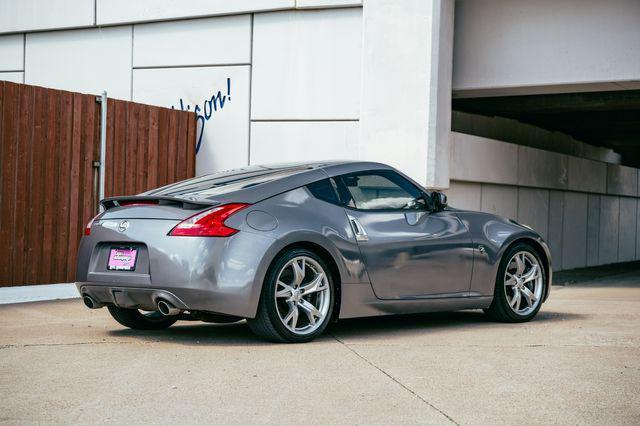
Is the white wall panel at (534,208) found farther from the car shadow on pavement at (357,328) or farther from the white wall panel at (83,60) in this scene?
the car shadow on pavement at (357,328)

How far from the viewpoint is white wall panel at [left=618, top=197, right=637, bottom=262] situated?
2269 centimetres

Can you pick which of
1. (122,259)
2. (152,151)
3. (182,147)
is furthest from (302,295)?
(182,147)

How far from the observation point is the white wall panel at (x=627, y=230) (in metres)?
22.7

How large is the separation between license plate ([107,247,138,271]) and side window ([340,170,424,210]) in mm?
1650

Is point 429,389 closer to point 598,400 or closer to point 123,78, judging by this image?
point 598,400

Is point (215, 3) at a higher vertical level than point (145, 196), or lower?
higher

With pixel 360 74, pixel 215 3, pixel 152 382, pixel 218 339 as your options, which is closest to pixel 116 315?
pixel 218 339

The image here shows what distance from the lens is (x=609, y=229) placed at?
70.9ft

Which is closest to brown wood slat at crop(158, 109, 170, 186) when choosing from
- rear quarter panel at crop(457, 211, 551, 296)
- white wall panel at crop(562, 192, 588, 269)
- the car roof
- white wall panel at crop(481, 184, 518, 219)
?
white wall panel at crop(481, 184, 518, 219)

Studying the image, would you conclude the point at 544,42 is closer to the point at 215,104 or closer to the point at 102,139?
the point at 215,104

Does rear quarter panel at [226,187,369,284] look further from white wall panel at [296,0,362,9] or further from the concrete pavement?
white wall panel at [296,0,362,9]

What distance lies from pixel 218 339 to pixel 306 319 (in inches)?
28.3

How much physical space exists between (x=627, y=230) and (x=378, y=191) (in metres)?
16.7

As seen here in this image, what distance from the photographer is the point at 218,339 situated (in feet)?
24.5
